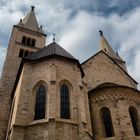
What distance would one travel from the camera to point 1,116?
20.4m

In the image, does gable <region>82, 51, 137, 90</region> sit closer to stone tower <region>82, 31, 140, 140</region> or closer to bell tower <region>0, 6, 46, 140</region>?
stone tower <region>82, 31, 140, 140</region>

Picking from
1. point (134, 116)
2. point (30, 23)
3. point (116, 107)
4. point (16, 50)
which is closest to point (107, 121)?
point (116, 107)

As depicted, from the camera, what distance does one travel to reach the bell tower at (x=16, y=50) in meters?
21.2

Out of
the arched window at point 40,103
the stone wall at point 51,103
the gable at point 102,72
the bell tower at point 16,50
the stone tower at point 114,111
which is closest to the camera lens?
the stone wall at point 51,103

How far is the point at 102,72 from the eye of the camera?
22969mm

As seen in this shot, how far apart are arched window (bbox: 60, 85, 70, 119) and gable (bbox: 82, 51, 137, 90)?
526 cm

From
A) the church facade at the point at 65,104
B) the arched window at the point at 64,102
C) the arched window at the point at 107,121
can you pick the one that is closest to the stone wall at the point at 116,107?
the church facade at the point at 65,104

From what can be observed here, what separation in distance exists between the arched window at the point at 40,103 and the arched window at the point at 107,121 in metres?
5.44

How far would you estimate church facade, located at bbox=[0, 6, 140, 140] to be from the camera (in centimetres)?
1355

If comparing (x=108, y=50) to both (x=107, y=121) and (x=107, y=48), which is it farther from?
(x=107, y=121)

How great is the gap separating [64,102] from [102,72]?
885 centimetres

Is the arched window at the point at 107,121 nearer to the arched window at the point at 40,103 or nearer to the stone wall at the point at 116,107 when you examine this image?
the stone wall at the point at 116,107

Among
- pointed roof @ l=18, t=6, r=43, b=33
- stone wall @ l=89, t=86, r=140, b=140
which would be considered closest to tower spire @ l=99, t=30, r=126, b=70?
pointed roof @ l=18, t=6, r=43, b=33

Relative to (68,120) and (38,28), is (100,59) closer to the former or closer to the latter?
(68,120)
